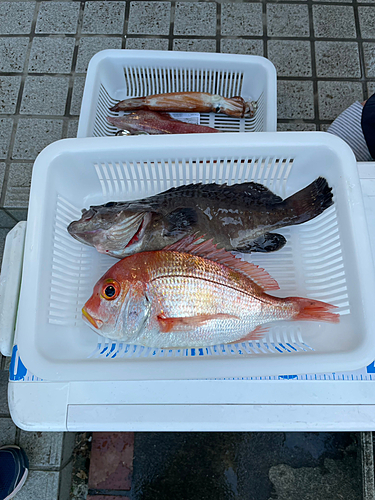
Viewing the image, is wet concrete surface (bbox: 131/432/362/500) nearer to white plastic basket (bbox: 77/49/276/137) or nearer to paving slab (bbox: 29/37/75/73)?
white plastic basket (bbox: 77/49/276/137)

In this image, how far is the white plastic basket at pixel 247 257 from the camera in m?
1.23

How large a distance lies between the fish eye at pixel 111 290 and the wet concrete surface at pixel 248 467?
54.3 inches

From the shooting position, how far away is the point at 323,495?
211cm

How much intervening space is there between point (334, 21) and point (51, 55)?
7.04 ft

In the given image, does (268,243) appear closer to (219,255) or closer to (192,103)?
(219,255)

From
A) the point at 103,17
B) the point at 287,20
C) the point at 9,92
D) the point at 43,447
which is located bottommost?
the point at 43,447

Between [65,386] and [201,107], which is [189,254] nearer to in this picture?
[65,386]

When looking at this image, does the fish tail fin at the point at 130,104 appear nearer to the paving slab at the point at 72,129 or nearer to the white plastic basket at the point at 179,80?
the white plastic basket at the point at 179,80

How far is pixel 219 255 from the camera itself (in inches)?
56.0

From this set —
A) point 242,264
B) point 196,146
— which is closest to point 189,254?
point 242,264

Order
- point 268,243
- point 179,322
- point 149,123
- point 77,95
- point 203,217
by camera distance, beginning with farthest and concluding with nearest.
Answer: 1. point 77,95
2. point 149,123
3. point 268,243
4. point 203,217
5. point 179,322

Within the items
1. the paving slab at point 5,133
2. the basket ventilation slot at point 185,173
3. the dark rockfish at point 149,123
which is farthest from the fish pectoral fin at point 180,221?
the paving slab at point 5,133

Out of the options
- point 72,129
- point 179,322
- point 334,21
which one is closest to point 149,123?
point 72,129

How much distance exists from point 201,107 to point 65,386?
159 centimetres
